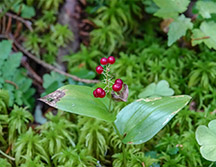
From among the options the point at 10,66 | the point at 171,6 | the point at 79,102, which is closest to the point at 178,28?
the point at 171,6

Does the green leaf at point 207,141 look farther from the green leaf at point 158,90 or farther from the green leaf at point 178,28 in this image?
the green leaf at point 178,28

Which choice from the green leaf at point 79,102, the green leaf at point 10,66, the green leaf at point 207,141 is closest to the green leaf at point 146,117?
the green leaf at point 79,102

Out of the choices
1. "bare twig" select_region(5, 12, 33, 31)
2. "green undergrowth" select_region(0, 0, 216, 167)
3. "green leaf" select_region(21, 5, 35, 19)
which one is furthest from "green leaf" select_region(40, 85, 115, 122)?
"green leaf" select_region(21, 5, 35, 19)

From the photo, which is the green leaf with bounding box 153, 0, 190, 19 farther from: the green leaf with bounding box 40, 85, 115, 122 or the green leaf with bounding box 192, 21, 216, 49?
the green leaf with bounding box 40, 85, 115, 122

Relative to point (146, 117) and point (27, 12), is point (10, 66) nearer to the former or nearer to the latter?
point (27, 12)

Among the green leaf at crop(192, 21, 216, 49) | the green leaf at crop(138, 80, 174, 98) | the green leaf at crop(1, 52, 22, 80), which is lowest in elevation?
the green leaf at crop(138, 80, 174, 98)

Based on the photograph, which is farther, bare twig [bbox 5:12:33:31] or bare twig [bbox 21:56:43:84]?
bare twig [bbox 5:12:33:31]
